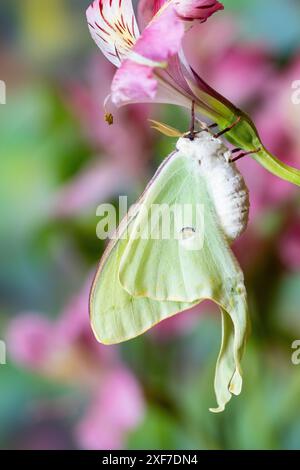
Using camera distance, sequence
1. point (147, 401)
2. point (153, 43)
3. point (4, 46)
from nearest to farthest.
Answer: point (153, 43) < point (147, 401) < point (4, 46)

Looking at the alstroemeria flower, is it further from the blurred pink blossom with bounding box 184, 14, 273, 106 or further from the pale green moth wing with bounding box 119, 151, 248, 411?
the blurred pink blossom with bounding box 184, 14, 273, 106

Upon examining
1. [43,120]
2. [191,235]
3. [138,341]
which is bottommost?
[138,341]

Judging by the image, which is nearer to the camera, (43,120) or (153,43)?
(153,43)

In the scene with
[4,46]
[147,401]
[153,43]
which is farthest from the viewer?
[4,46]

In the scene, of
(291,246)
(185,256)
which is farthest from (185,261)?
(291,246)

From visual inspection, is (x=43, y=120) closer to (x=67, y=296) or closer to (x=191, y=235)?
(x=67, y=296)

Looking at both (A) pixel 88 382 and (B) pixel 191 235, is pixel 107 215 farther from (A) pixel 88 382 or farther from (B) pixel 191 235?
(B) pixel 191 235

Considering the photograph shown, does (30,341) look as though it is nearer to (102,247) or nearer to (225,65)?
(102,247)
